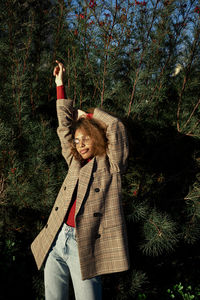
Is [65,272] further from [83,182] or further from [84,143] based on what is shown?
[84,143]

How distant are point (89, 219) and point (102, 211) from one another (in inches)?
3.1

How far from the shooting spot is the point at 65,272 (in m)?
1.39

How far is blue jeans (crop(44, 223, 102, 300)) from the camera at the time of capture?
4.13 feet

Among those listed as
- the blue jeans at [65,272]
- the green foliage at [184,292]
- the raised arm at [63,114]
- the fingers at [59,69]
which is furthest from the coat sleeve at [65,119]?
the green foliage at [184,292]

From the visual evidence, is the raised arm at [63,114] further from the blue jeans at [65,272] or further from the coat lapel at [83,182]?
the blue jeans at [65,272]

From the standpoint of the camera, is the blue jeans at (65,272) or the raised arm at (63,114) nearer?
the blue jeans at (65,272)

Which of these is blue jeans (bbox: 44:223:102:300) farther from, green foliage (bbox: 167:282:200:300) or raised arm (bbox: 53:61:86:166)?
green foliage (bbox: 167:282:200:300)

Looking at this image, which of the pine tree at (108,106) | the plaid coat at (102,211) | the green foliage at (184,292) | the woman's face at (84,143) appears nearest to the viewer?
the plaid coat at (102,211)

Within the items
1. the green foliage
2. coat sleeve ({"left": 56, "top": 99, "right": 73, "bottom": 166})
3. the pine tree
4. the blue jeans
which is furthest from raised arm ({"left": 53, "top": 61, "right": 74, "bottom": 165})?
the green foliage

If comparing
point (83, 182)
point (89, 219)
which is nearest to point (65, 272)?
point (89, 219)

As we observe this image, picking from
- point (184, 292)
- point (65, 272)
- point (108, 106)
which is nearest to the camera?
point (65, 272)

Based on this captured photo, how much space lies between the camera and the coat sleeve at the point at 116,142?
4.18 feet

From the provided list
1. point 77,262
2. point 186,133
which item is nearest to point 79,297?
point 77,262

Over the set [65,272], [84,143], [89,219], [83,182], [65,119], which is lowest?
[65,272]
